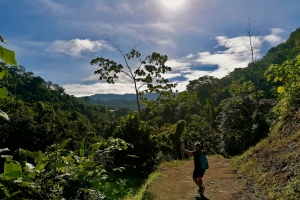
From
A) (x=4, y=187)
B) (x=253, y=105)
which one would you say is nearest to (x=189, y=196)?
(x=4, y=187)

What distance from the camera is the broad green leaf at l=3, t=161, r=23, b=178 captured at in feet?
2.79

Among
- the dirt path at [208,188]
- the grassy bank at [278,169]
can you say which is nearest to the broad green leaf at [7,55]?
the grassy bank at [278,169]

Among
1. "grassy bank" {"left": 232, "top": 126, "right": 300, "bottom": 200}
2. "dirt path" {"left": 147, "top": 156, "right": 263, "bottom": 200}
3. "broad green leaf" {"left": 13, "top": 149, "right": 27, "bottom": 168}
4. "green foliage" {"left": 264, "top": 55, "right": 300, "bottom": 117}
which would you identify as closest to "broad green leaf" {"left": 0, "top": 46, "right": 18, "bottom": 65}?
"broad green leaf" {"left": 13, "top": 149, "right": 27, "bottom": 168}

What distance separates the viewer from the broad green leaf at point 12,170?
851 millimetres

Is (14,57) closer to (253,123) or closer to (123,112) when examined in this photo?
(253,123)

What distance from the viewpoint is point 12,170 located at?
860 mm

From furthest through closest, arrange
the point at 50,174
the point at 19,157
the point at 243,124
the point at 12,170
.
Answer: the point at 243,124
the point at 50,174
the point at 19,157
the point at 12,170

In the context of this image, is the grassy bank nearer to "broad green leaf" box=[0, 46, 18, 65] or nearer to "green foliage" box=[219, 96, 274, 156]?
"broad green leaf" box=[0, 46, 18, 65]

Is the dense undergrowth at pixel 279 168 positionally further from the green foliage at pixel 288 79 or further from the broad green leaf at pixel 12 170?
the broad green leaf at pixel 12 170

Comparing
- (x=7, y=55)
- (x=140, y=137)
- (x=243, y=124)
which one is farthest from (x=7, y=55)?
(x=243, y=124)

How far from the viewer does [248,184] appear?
795 centimetres

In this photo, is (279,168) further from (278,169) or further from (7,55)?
(7,55)

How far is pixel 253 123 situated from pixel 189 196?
10.1m

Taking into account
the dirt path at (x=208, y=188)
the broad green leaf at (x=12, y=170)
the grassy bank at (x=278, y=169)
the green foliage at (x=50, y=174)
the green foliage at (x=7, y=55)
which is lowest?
the dirt path at (x=208, y=188)
